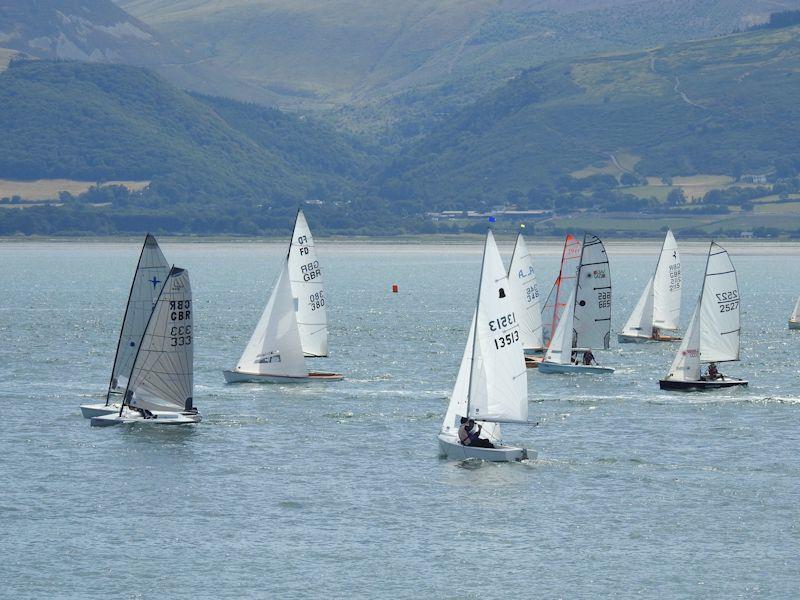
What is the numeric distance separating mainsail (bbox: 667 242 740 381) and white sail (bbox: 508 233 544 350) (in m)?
12.1

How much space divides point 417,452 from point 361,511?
40.1 ft

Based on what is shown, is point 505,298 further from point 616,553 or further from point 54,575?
point 54,575

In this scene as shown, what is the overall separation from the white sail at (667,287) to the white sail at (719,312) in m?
31.9

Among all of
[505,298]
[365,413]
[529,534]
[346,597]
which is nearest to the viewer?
[346,597]

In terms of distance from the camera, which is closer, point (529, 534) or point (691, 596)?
point (691, 596)

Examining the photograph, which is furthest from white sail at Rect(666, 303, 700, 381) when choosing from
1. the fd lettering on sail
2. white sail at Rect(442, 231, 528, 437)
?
white sail at Rect(442, 231, 528, 437)

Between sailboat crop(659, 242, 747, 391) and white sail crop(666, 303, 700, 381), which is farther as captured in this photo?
sailboat crop(659, 242, 747, 391)

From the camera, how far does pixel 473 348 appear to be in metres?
70.2

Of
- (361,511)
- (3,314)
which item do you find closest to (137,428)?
(361,511)

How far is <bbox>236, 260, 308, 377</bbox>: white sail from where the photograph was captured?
93.7 m

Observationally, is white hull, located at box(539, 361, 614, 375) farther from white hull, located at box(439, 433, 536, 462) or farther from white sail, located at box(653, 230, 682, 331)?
white hull, located at box(439, 433, 536, 462)

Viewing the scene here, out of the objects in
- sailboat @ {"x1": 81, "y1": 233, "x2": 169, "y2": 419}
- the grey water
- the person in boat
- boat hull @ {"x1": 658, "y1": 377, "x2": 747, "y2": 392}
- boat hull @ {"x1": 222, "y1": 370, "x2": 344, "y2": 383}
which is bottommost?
the grey water

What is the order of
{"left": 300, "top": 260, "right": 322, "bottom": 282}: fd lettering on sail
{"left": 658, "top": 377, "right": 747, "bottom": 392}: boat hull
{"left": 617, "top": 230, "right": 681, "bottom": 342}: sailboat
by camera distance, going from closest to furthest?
{"left": 658, "top": 377, "right": 747, "bottom": 392}: boat hull → {"left": 300, "top": 260, "right": 322, "bottom": 282}: fd lettering on sail → {"left": 617, "top": 230, "right": 681, "bottom": 342}: sailboat

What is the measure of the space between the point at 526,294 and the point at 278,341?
19019 millimetres
